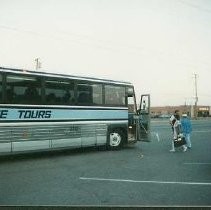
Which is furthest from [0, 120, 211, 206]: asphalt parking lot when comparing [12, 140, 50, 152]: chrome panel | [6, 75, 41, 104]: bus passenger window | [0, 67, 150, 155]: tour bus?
[6, 75, 41, 104]: bus passenger window

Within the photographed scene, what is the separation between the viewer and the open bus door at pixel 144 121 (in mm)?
19625

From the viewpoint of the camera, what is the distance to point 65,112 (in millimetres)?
16422

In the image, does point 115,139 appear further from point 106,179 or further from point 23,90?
point 106,179

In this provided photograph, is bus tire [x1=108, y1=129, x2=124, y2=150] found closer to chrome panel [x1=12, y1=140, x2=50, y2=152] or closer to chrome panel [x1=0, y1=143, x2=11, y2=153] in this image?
chrome panel [x1=12, y1=140, x2=50, y2=152]

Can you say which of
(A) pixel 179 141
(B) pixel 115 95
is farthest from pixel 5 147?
(A) pixel 179 141

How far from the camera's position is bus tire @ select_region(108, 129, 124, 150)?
18.9 m

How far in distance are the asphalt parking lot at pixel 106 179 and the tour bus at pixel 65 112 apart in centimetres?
80

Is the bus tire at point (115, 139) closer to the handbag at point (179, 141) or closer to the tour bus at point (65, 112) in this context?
the tour bus at point (65, 112)

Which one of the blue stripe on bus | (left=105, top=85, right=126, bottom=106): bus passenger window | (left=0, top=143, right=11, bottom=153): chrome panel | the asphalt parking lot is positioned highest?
(left=105, top=85, right=126, bottom=106): bus passenger window

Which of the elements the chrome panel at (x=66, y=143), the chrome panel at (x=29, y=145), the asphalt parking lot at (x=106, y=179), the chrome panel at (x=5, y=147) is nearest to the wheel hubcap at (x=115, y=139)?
the asphalt parking lot at (x=106, y=179)

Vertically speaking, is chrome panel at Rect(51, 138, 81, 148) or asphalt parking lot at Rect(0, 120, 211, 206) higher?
chrome panel at Rect(51, 138, 81, 148)

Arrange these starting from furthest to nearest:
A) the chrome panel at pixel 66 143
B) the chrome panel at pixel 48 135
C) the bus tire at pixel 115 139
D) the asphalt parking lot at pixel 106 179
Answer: the bus tire at pixel 115 139 < the chrome panel at pixel 66 143 < the chrome panel at pixel 48 135 < the asphalt parking lot at pixel 106 179

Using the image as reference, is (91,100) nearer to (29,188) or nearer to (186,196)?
(29,188)

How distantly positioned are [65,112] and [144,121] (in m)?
4.78
